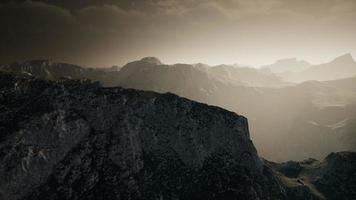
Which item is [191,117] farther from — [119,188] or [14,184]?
[14,184]

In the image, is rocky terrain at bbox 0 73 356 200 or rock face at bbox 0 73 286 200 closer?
rock face at bbox 0 73 286 200

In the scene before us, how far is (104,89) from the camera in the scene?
15212cm

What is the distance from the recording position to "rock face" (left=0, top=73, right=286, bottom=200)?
388ft

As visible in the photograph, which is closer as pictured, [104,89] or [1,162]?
[1,162]

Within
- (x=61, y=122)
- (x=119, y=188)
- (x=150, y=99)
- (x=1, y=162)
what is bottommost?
(x=119, y=188)

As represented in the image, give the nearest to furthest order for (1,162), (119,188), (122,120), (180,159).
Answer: (1,162) < (119,188) < (122,120) < (180,159)

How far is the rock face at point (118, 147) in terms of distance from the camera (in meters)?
118

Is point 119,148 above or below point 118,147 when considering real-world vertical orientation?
below

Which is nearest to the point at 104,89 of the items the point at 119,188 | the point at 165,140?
the point at 165,140

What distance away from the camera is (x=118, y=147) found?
138375 millimetres

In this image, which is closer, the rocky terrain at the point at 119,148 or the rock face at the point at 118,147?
the rock face at the point at 118,147

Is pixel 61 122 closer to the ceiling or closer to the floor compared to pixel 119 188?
closer to the ceiling

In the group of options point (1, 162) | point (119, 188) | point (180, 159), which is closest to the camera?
point (1, 162)

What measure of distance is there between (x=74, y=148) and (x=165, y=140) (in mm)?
46939
